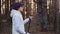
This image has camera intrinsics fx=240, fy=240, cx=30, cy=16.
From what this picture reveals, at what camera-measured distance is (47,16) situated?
10.1m

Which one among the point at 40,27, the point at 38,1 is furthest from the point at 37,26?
the point at 38,1

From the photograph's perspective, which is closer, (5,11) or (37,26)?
(37,26)

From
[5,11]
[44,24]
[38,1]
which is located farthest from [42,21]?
[5,11]

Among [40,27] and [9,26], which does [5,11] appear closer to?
[9,26]

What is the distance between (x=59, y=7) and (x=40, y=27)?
4.85ft

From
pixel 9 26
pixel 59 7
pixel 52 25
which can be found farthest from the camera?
pixel 9 26

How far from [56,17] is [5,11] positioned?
8.93 ft

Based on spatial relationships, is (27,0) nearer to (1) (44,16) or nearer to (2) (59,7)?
(1) (44,16)

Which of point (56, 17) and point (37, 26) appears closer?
point (56, 17)

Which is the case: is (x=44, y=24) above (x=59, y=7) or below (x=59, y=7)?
below

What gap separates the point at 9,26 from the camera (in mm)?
10539

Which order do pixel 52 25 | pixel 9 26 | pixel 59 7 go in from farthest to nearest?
1. pixel 9 26
2. pixel 52 25
3. pixel 59 7

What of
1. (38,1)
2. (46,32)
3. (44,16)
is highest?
(38,1)

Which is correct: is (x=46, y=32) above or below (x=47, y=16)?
below
